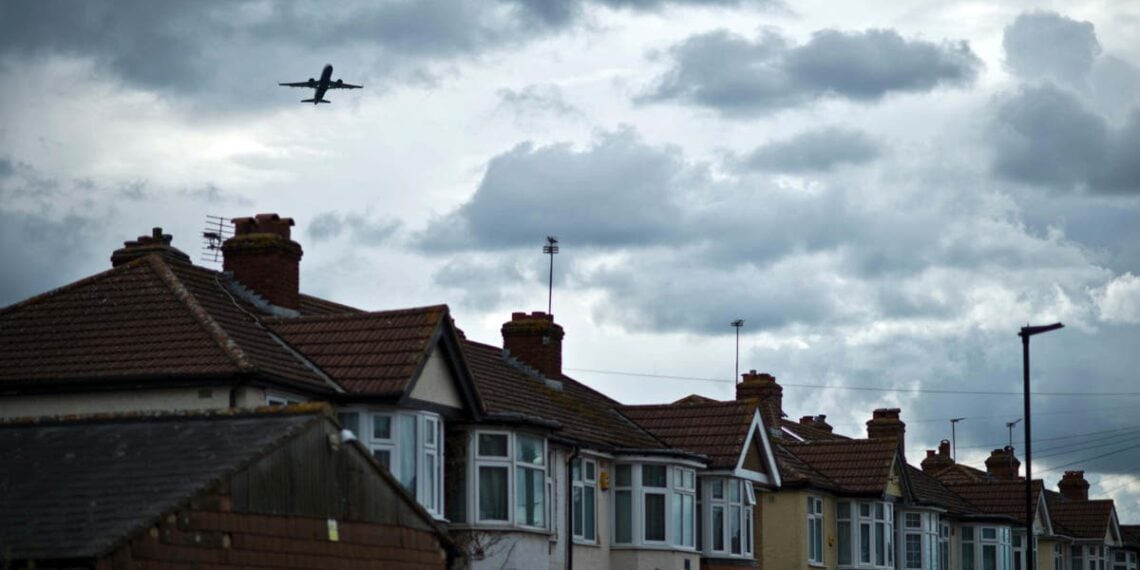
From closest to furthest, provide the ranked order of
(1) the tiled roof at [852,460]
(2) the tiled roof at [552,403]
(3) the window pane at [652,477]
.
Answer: (2) the tiled roof at [552,403] → (3) the window pane at [652,477] → (1) the tiled roof at [852,460]

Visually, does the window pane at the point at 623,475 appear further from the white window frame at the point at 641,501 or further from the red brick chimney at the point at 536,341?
the red brick chimney at the point at 536,341

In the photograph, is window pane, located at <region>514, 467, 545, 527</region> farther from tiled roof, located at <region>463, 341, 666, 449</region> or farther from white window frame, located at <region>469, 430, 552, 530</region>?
tiled roof, located at <region>463, 341, 666, 449</region>

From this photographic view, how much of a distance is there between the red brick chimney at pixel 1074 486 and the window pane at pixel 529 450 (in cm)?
6249

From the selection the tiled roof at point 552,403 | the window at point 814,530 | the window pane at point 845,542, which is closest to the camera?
the tiled roof at point 552,403

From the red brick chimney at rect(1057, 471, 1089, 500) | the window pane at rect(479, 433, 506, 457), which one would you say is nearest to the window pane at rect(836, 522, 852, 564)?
the window pane at rect(479, 433, 506, 457)

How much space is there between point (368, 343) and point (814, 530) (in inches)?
881

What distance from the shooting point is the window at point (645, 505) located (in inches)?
1694

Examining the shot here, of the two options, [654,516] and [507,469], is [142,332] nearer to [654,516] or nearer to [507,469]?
[507,469]

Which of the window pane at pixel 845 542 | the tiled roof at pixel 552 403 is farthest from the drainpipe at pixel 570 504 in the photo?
the window pane at pixel 845 542

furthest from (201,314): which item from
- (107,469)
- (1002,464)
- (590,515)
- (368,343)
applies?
(1002,464)

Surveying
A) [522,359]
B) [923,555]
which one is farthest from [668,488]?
[923,555]

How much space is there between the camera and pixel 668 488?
43.3 metres

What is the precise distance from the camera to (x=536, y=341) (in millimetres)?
Result: 45500

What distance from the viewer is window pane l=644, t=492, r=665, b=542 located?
43.1 metres
